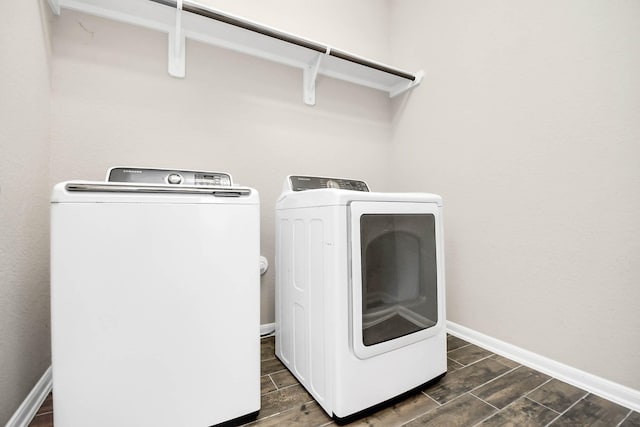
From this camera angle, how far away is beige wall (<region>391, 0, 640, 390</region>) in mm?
1152

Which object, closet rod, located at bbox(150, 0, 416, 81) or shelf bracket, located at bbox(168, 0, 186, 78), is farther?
shelf bracket, located at bbox(168, 0, 186, 78)

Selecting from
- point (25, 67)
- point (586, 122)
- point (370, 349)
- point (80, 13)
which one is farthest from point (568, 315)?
point (80, 13)

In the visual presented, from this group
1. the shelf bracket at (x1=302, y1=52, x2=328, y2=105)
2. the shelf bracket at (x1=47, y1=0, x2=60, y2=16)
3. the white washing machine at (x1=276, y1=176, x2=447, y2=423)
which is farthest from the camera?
the shelf bracket at (x1=302, y1=52, x2=328, y2=105)

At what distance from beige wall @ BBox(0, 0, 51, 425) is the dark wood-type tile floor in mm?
261

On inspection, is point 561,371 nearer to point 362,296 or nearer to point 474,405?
point 474,405

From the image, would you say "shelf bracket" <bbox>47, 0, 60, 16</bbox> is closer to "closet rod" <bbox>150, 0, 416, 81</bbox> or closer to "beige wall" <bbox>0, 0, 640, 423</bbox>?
"beige wall" <bbox>0, 0, 640, 423</bbox>

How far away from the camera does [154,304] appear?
2.97 ft

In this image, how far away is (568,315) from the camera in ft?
4.26

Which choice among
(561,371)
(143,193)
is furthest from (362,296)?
(561,371)

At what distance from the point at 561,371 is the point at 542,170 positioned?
3.22 feet

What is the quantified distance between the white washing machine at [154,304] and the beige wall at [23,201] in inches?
12.4

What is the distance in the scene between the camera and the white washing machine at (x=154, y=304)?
82 centimetres

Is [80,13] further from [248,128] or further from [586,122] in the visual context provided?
[586,122]

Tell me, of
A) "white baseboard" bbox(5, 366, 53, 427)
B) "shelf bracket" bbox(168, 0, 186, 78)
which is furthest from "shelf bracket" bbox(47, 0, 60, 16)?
"white baseboard" bbox(5, 366, 53, 427)
